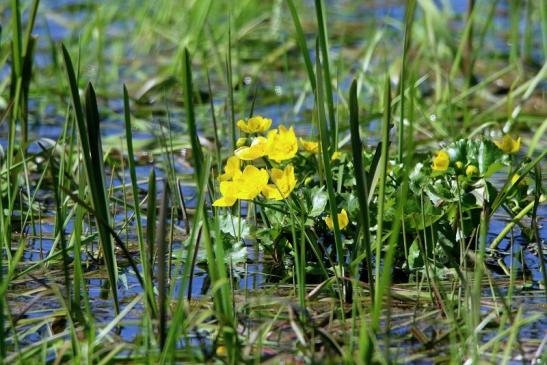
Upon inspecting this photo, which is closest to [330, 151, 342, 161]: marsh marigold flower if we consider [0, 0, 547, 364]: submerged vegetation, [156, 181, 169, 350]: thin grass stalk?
[0, 0, 547, 364]: submerged vegetation

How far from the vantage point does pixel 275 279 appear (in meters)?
→ 2.42

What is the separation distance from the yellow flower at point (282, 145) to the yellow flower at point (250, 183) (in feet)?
0.42

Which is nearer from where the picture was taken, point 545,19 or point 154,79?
point 545,19

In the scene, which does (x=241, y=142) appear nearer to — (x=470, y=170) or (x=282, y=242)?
(x=282, y=242)

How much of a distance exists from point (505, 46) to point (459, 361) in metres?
3.92

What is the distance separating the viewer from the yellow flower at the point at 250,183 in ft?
7.33

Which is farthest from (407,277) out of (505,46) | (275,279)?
(505,46)

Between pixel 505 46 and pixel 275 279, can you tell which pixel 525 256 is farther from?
pixel 505 46

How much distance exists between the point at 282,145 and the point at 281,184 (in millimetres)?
142

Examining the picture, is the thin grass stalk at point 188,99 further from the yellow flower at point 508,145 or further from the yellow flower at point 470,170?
the yellow flower at point 508,145

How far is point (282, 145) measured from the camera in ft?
7.77

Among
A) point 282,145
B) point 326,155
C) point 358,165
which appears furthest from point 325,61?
point 358,165

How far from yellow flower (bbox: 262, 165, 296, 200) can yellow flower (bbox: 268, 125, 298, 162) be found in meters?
0.10

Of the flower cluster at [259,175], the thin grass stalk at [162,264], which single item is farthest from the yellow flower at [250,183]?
the thin grass stalk at [162,264]
